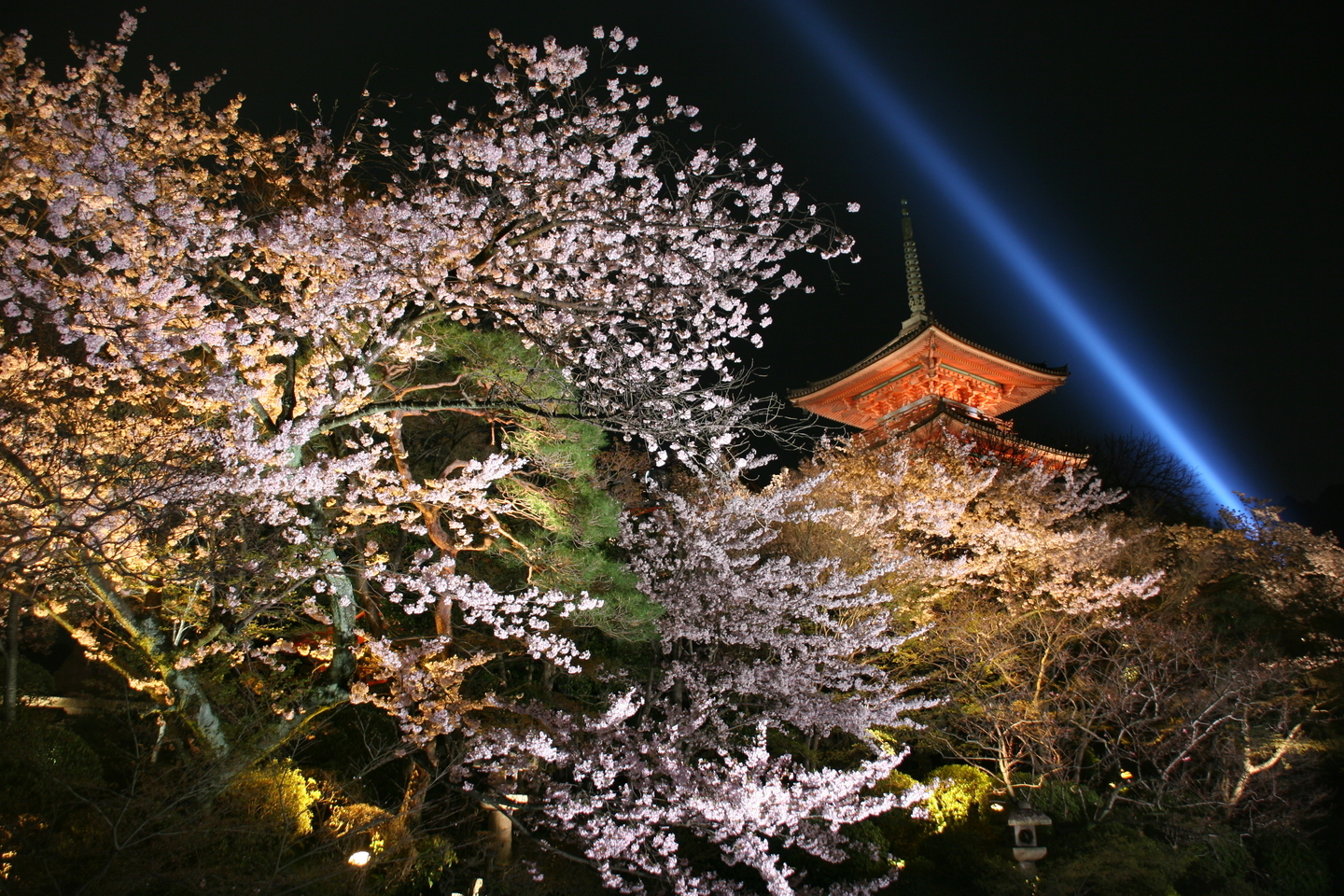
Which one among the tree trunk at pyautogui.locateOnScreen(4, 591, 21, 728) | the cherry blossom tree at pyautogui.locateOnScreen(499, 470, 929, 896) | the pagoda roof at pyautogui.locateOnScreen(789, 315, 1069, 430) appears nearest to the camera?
the cherry blossom tree at pyautogui.locateOnScreen(499, 470, 929, 896)

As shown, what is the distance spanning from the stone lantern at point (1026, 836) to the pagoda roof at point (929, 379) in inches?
609

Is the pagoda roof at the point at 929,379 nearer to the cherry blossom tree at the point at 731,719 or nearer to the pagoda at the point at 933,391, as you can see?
the pagoda at the point at 933,391

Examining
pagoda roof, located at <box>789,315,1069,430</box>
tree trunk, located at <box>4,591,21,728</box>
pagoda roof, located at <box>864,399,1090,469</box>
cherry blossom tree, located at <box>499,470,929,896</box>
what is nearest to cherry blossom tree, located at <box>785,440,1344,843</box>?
cherry blossom tree, located at <box>499,470,929,896</box>

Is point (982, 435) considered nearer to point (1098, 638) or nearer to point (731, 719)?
point (1098, 638)

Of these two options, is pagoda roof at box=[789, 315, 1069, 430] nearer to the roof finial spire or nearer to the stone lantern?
the roof finial spire

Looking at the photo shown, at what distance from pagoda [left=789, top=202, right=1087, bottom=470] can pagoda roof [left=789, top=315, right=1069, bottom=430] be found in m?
0.03

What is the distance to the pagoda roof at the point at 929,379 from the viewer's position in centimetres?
2266

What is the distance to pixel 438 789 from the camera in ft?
28.1

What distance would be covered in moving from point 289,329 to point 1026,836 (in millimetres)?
10373

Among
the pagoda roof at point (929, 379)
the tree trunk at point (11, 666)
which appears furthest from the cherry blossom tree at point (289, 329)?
the pagoda roof at point (929, 379)

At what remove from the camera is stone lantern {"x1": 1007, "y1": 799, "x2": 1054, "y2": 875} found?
30.1 ft

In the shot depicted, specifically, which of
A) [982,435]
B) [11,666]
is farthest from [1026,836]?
[982,435]

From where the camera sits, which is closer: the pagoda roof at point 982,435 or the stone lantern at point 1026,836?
the stone lantern at point 1026,836

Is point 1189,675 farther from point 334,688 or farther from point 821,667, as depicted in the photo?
point 334,688
